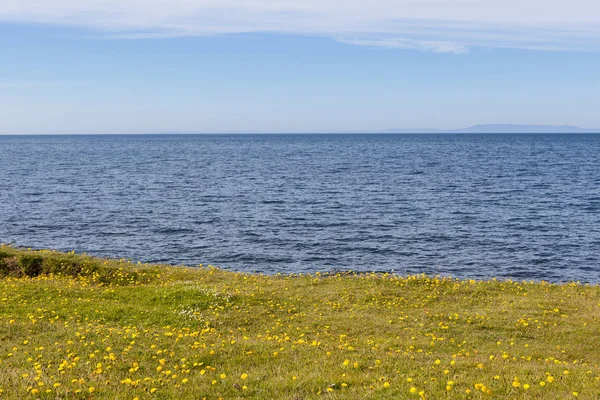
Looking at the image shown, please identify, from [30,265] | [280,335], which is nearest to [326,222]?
[30,265]

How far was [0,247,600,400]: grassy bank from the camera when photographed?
12109 mm

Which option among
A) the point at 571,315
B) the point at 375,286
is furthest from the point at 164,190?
the point at 571,315

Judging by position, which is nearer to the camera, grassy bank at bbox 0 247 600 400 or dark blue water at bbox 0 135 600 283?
grassy bank at bbox 0 247 600 400

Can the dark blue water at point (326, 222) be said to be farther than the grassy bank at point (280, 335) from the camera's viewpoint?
Yes

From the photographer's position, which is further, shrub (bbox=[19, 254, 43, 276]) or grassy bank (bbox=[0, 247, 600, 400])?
shrub (bbox=[19, 254, 43, 276])

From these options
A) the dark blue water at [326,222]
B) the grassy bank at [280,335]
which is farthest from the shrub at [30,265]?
the dark blue water at [326,222]

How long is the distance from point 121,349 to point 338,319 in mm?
9882

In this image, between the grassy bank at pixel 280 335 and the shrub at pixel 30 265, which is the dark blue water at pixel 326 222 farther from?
the grassy bank at pixel 280 335

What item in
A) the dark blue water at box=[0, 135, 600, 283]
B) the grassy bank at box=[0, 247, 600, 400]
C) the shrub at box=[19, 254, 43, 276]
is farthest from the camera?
the dark blue water at box=[0, 135, 600, 283]

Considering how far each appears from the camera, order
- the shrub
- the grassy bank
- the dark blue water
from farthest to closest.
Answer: the dark blue water < the shrub < the grassy bank

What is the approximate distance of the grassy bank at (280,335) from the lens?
1211 centimetres

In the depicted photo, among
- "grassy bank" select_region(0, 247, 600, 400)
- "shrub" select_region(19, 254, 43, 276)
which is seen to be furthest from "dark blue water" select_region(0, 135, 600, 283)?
"grassy bank" select_region(0, 247, 600, 400)

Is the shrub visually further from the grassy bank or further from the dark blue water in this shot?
the dark blue water

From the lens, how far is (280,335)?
19344 mm
